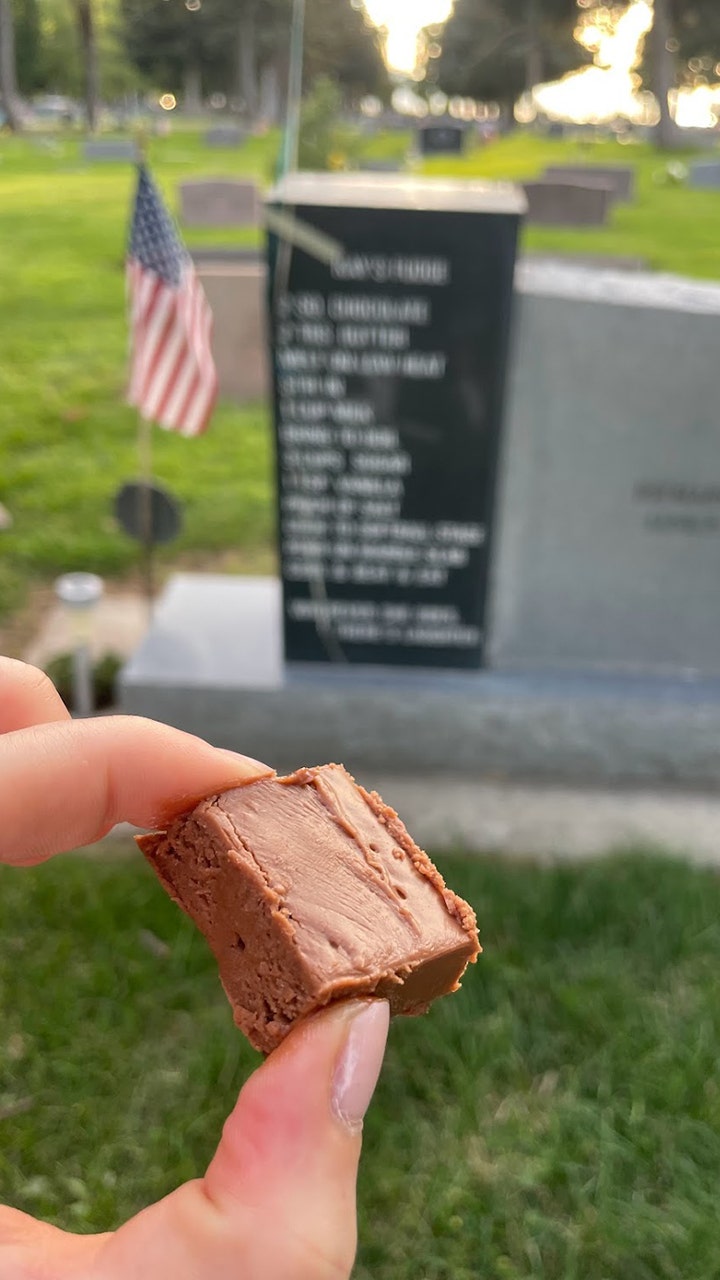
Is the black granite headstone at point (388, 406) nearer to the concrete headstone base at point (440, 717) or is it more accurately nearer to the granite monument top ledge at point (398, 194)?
the granite monument top ledge at point (398, 194)

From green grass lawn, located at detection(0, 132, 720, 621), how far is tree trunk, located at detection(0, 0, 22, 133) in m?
2.20

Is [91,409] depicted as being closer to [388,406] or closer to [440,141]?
[388,406]

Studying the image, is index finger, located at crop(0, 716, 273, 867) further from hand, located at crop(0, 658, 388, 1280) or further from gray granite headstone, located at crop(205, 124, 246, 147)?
gray granite headstone, located at crop(205, 124, 246, 147)

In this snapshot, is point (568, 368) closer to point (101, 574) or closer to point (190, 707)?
point (190, 707)

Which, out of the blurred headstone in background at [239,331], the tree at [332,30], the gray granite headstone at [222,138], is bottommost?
the blurred headstone in background at [239,331]

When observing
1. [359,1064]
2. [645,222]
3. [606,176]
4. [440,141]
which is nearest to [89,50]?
[359,1064]

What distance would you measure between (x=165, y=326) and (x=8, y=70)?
444 inches

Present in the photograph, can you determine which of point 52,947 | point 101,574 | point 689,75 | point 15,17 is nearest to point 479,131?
point 689,75

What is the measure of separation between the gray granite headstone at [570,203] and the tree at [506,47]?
93.8 feet

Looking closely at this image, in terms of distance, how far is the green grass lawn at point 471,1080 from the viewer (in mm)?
2555

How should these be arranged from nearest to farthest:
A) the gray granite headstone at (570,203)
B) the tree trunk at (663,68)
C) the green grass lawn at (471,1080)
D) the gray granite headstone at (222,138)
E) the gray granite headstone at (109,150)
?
the green grass lawn at (471,1080) → the gray granite headstone at (570,203) → the gray granite headstone at (109,150) → the gray granite headstone at (222,138) → the tree trunk at (663,68)

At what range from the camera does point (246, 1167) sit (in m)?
1.26

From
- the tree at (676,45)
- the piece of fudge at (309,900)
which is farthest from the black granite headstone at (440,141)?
the piece of fudge at (309,900)

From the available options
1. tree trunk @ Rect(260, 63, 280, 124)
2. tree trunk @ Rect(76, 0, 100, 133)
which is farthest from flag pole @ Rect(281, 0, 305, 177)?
tree trunk @ Rect(260, 63, 280, 124)
